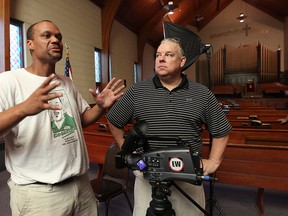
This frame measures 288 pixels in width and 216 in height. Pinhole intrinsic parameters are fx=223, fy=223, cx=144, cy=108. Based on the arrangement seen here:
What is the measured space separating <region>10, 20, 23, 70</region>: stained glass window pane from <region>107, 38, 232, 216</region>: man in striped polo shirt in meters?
3.28

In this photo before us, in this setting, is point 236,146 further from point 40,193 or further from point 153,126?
point 40,193

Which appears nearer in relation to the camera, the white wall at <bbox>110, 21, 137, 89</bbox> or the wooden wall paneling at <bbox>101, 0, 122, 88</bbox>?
the wooden wall paneling at <bbox>101, 0, 122, 88</bbox>

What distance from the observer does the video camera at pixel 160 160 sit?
30.9 inches

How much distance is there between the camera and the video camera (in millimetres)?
785

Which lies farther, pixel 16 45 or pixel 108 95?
pixel 16 45

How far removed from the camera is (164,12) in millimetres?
8164

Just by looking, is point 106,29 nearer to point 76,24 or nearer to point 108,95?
point 76,24

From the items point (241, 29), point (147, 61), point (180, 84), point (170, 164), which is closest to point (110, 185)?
point (180, 84)

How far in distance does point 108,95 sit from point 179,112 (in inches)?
15.3

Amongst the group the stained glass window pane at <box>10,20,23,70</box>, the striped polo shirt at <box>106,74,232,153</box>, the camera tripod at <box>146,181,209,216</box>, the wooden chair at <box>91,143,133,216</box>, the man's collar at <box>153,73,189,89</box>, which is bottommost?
the wooden chair at <box>91,143,133,216</box>

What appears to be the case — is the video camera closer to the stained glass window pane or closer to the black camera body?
the black camera body

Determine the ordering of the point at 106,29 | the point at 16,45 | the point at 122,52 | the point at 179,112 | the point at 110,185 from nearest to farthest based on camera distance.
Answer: the point at 179,112
the point at 110,185
the point at 16,45
the point at 106,29
the point at 122,52

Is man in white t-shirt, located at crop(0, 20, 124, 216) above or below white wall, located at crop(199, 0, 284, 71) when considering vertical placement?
below

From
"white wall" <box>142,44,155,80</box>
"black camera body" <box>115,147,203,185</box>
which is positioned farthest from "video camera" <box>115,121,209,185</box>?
"white wall" <box>142,44,155,80</box>
